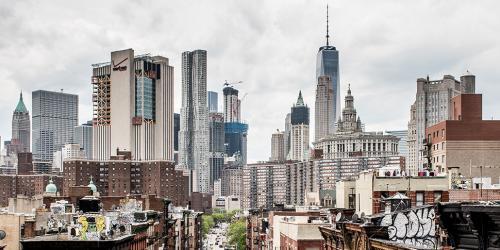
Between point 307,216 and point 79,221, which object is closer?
point 79,221

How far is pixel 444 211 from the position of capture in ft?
82.3

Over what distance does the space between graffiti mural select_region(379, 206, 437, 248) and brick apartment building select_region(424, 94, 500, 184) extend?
2288 inches

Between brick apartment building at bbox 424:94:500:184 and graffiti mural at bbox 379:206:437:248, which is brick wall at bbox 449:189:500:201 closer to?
graffiti mural at bbox 379:206:437:248

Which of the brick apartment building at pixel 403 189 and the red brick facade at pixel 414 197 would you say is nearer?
the red brick facade at pixel 414 197

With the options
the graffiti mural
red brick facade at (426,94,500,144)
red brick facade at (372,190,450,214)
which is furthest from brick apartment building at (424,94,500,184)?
the graffiti mural

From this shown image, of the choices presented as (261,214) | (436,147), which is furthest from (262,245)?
(436,147)

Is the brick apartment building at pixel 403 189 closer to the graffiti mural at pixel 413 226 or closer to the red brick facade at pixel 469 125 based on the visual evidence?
the graffiti mural at pixel 413 226

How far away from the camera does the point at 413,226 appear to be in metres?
42.4

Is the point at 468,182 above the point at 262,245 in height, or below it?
above

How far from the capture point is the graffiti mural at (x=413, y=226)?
41.5m

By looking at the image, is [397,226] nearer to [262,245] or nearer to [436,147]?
[436,147]

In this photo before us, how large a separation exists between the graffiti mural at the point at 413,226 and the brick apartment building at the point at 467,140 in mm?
58104

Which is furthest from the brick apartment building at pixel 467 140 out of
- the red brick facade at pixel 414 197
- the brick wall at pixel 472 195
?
the brick wall at pixel 472 195

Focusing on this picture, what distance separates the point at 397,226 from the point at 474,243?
18.8 metres
